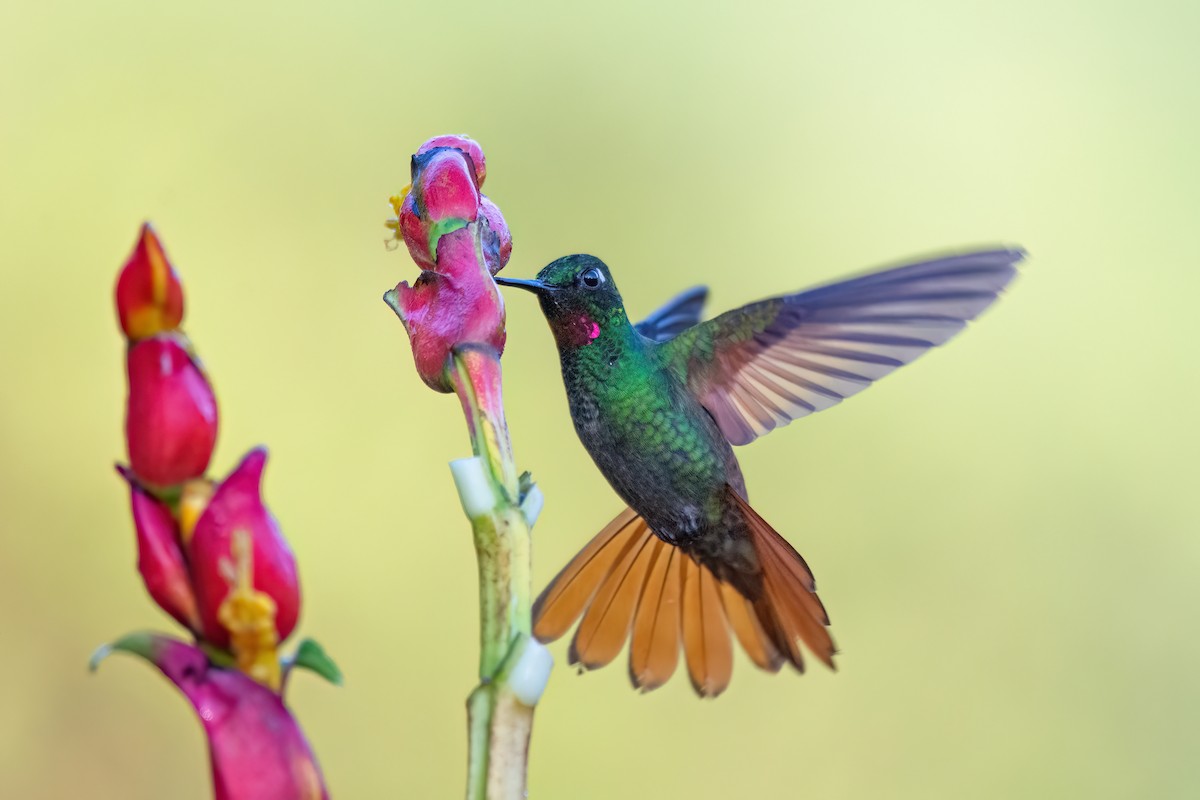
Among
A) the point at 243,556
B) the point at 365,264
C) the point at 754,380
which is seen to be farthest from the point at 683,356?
the point at 365,264

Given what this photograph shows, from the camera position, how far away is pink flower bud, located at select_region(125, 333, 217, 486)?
0.38 meters

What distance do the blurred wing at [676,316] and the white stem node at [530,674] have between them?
22.5 inches

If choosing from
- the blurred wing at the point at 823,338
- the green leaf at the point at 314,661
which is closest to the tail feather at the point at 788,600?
the blurred wing at the point at 823,338

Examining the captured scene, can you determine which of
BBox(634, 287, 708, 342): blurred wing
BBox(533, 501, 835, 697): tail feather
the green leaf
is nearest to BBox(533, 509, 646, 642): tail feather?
BBox(533, 501, 835, 697): tail feather

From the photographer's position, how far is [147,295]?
0.39 meters

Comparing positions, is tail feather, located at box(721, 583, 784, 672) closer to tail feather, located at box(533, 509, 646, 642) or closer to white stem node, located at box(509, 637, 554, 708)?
tail feather, located at box(533, 509, 646, 642)

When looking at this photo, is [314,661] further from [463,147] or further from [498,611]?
[463,147]

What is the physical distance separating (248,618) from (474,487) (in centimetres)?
9

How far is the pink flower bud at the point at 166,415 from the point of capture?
0.38 meters

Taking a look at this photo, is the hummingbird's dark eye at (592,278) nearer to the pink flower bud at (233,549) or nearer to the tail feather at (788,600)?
the tail feather at (788,600)

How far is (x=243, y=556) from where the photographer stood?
37 cm

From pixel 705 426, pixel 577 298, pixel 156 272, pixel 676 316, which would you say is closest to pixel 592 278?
pixel 577 298

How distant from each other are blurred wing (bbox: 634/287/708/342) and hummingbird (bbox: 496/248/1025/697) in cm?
10

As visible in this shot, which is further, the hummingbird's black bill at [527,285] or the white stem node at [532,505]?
the hummingbird's black bill at [527,285]
